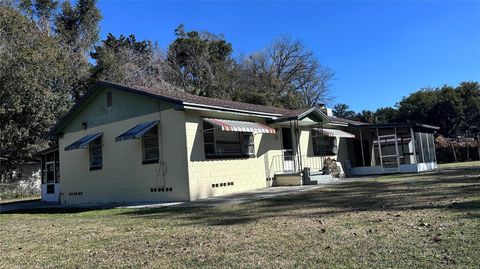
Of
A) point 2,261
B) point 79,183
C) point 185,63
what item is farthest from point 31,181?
point 2,261

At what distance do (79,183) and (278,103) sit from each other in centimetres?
2252

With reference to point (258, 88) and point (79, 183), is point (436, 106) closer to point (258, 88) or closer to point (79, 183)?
point (258, 88)

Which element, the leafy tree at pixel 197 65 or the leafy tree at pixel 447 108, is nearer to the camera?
the leafy tree at pixel 197 65

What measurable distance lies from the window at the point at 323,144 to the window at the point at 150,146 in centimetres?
915

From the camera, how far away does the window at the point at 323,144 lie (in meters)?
22.2

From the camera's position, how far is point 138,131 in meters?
15.4

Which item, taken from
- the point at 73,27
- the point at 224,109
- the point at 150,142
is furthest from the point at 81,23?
the point at 224,109

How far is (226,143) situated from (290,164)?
4.34 m

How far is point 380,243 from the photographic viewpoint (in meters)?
5.98

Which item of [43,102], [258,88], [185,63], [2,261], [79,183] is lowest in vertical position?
[2,261]

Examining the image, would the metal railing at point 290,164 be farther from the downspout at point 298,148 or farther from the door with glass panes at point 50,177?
the door with glass panes at point 50,177

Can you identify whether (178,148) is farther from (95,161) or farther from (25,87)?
(25,87)

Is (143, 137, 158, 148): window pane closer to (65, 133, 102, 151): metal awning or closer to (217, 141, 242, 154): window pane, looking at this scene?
(217, 141, 242, 154): window pane

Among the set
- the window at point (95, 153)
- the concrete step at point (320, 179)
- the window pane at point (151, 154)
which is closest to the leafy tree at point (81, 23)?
the window at point (95, 153)
